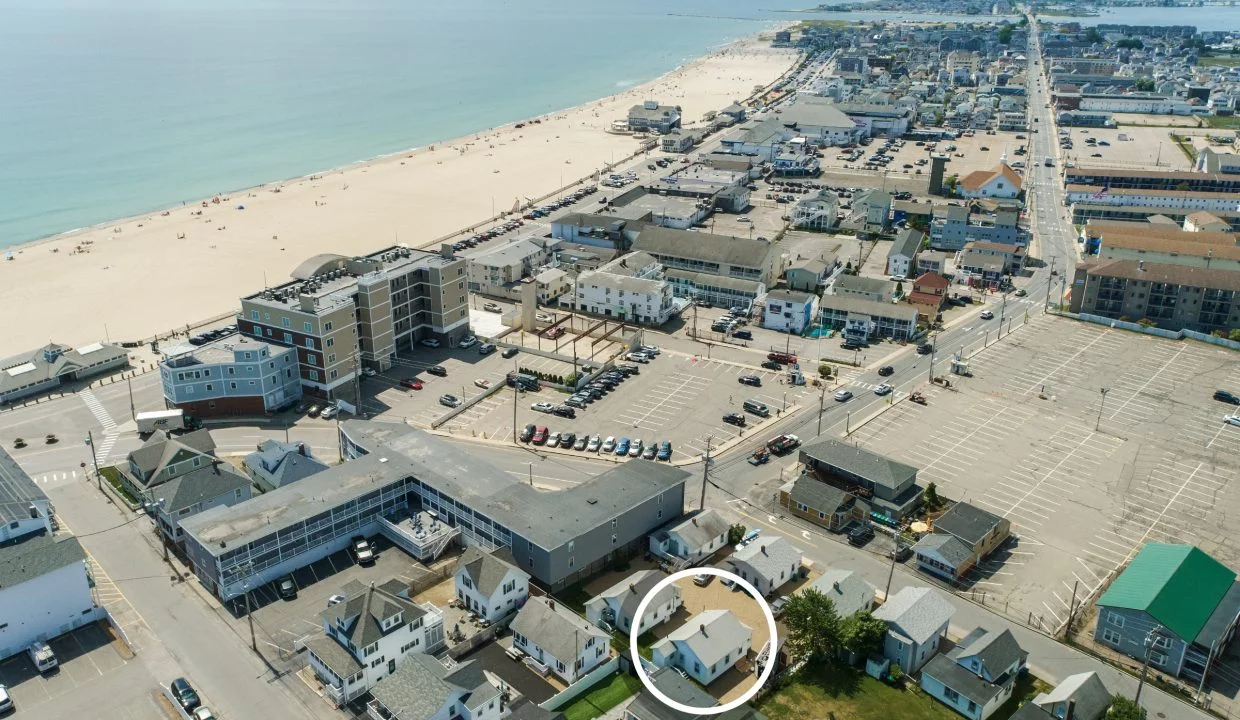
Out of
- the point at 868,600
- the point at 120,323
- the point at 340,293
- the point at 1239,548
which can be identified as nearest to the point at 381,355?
the point at 340,293

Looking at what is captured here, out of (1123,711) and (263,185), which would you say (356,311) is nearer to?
(1123,711)

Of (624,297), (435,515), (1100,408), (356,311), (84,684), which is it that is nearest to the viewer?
(84,684)

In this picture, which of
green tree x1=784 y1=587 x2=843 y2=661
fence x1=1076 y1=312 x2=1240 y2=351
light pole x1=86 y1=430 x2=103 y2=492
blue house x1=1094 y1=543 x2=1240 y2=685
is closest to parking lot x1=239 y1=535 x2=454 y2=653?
light pole x1=86 y1=430 x2=103 y2=492

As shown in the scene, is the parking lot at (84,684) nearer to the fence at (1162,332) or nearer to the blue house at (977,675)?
the blue house at (977,675)

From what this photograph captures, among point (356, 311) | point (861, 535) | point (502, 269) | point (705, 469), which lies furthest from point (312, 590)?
point (502, 269)

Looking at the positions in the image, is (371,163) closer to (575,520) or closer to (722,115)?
(722,115)

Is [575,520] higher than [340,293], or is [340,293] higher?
[340,293]

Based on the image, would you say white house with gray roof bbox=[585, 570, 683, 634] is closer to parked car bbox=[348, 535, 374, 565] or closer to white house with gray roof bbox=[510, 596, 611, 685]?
white house with gray roof bbox=[510, 596, 611, 685]
